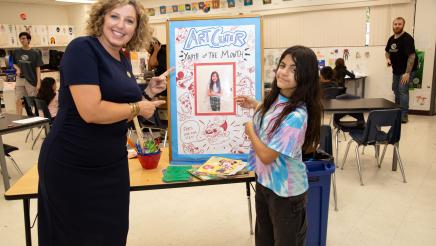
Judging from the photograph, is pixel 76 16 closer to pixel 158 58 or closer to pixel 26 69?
pixel 26 69

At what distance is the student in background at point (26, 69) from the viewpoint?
658 centimetres

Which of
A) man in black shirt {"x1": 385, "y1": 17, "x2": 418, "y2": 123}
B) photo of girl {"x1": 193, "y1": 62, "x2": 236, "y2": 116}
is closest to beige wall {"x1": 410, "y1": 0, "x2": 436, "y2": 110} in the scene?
man in black shirt {"x1": 385, "y1": 17, "x2": 418, "y2": 123}

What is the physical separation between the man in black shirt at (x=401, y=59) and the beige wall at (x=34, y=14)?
9.15m

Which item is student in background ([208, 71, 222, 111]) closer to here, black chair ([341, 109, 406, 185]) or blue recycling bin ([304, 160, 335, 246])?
blue recycling bin ([304, 160, 335, 246])

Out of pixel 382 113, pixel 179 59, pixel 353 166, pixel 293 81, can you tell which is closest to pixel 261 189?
pixel 293 81

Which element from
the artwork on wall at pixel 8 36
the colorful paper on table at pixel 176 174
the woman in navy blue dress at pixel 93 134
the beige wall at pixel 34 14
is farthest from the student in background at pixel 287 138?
the beige wall at pixel 34 14

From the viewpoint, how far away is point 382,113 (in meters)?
3.62

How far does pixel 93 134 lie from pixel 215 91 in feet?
3.00

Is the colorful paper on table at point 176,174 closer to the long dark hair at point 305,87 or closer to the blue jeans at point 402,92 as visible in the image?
the long dark hair at point 305,87

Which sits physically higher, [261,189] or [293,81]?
[293,81]

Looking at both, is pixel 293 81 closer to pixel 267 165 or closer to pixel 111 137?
pixel 267 165

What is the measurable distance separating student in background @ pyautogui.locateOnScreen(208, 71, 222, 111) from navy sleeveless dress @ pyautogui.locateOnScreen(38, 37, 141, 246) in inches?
25.0

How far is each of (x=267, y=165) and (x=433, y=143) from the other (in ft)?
14.1

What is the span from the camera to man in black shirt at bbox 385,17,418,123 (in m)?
5.85
